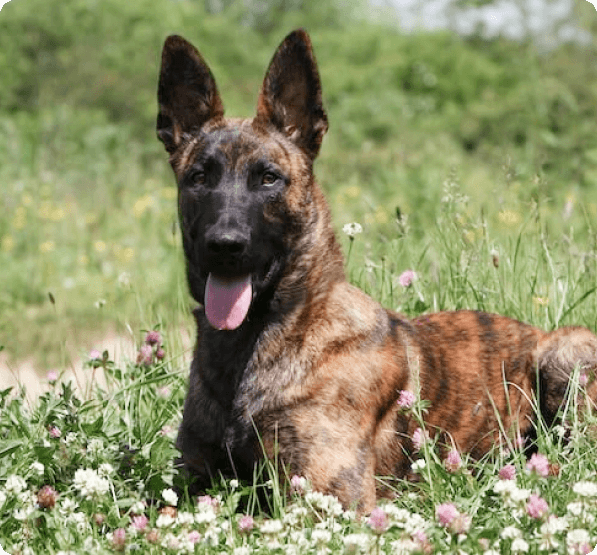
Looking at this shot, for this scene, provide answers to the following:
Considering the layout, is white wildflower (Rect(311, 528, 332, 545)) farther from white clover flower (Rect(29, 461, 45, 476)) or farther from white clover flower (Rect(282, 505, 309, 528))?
white clover flower (Rect(29, 461, 45, 476))

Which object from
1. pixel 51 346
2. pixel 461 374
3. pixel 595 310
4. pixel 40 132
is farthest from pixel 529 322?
pixel 40 132

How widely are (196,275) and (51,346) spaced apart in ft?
12.2

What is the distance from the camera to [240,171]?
3.98 meters

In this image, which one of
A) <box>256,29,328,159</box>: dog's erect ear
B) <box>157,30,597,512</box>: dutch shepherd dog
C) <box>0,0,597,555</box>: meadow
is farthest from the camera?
<box>256,29,328,159</box>: dog's erect ear

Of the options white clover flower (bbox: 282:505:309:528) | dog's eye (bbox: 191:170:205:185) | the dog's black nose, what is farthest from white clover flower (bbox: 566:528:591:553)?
dog's eye (bbox: 191:170:205:185)

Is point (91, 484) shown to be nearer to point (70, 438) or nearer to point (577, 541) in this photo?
point (70, 438)

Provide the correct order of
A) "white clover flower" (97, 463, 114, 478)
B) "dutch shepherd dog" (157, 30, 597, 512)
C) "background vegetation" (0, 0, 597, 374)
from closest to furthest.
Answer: "white clover flower" (97, 463, 114, 478) < "dutch shepherd dog" (157, 30, 597, 512) < "background vegetation" (0, 0, 597, 374)

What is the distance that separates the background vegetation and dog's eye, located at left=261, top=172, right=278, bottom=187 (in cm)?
103

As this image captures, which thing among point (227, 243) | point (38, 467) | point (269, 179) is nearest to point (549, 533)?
point (227, 243)

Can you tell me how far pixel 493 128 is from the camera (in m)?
13.4

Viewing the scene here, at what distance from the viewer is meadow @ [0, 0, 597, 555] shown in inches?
124

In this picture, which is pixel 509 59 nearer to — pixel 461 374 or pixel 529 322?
pixel 529 322

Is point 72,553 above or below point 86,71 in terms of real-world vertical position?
below

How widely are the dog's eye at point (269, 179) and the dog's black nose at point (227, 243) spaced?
0.35m
